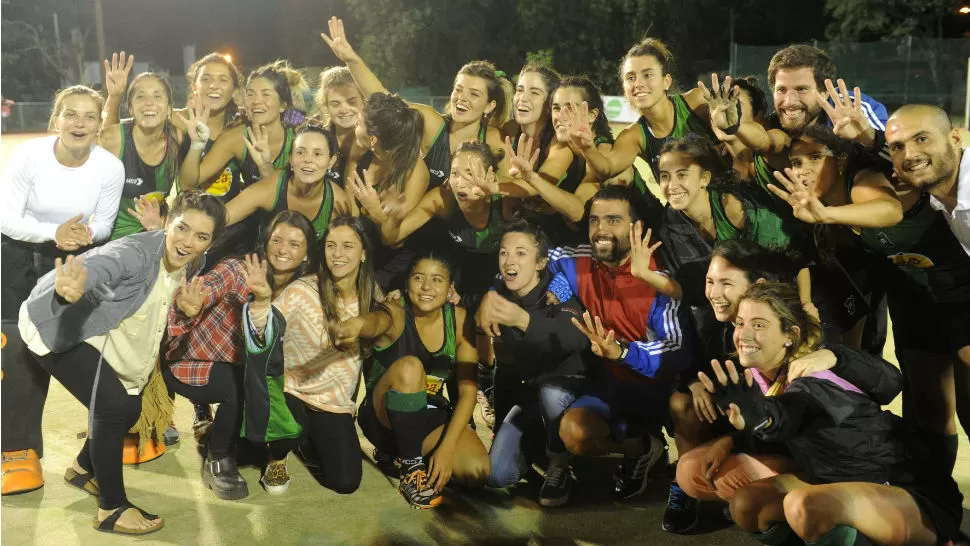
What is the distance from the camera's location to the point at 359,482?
423 centimetres

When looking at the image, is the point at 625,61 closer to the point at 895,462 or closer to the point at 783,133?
the point at 783,133

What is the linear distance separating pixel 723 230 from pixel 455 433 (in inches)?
57.7

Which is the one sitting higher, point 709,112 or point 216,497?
point 709,112

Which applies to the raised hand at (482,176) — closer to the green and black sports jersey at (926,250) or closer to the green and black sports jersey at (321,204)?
the green and black sports jersey at (321,204)

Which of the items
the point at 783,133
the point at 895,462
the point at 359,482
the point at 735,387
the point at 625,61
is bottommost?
the point at 359,482

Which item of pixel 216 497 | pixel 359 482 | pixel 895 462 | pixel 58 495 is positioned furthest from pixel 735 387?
pixel 58 495

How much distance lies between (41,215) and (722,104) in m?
2.86

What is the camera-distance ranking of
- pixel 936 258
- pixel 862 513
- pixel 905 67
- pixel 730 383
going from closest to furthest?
pixel 862 513, pixel 730 383, pixel 936 258, pixel 905 67

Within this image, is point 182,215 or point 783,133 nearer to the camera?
point 783,133

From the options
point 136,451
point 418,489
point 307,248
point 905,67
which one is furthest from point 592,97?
point 905,67

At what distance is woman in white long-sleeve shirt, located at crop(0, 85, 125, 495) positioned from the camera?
3873 millimetres

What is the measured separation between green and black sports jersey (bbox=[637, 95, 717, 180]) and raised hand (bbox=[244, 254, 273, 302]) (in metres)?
1.73

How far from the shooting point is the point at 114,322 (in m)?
3.95

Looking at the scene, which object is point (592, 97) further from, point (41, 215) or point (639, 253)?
point (41, 215)
